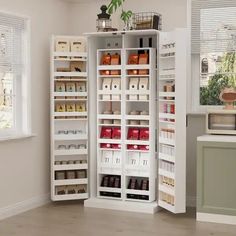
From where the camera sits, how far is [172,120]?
5.92m

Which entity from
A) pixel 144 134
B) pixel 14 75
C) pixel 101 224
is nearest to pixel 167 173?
pixel 144 134

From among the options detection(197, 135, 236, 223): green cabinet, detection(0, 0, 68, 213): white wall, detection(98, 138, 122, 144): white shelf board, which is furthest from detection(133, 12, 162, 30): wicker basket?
detection(197, 135, 236, 223): green cabinet

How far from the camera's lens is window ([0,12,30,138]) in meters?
5.87

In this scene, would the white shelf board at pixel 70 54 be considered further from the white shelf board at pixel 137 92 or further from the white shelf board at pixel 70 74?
the white shelf board at pixel 137 92

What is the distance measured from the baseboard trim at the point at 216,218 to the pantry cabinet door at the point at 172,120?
21cm

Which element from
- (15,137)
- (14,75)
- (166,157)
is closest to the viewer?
(15,137)

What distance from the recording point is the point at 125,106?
629 centimetres

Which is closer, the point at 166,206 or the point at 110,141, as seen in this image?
the point at 166,206

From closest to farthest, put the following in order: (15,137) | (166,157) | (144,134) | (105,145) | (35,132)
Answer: (15,137) → (166,157) → (144,134) → (35,132) → (105,145)

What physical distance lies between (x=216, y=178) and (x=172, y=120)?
826 mm

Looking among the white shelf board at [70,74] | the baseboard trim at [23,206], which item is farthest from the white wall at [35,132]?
the white shelf board at [70,74]

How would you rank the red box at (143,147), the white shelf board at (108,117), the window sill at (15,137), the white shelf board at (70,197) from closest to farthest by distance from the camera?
the window sill at (15,137)
the red box at (143,147)
the white shelf board at (108,117)
the white shelf board at (70,197)

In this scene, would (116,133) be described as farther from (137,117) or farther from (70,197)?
(70,197)

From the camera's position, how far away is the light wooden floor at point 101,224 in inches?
208
